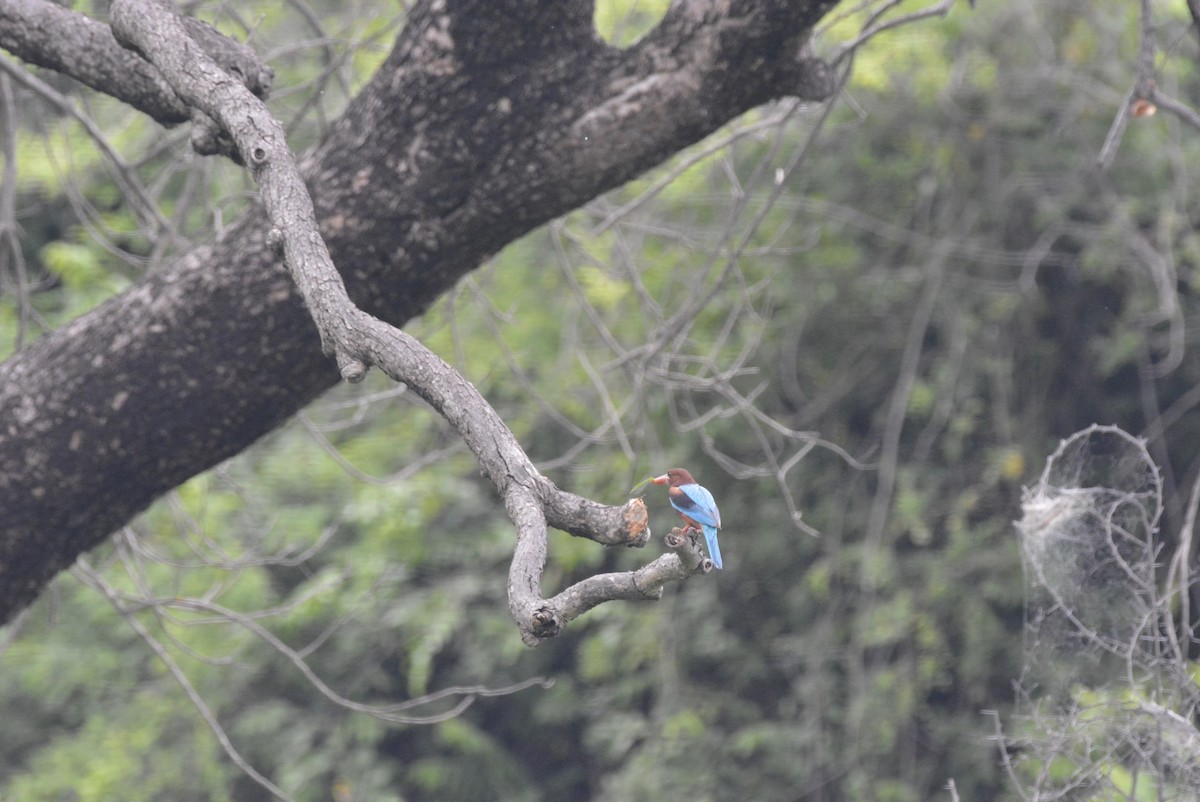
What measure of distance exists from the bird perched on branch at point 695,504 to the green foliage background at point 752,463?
8.25 ft

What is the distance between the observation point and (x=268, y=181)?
169cm

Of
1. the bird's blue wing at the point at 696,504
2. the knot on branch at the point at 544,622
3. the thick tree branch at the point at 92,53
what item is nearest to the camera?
the knot on branch at the point at 544,622

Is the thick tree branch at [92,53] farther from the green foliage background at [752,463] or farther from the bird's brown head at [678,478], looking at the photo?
the green foliage background at [752,463]

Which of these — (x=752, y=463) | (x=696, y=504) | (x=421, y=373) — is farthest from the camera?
(x=752, y=463)

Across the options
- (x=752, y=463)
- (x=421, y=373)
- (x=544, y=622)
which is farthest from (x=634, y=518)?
(x=752, y=463)

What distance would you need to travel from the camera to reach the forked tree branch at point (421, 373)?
119 cm

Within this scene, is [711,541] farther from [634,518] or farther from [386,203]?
[386,203]

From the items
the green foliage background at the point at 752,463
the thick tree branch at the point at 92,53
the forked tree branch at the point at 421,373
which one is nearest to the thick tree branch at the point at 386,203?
the thick tree branch at the point at 92,53

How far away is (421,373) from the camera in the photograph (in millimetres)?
1408

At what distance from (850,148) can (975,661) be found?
2045mm

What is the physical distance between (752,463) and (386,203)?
3.15m

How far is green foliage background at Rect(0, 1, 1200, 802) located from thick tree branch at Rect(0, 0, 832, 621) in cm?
198

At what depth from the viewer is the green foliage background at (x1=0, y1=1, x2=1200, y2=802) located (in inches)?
188

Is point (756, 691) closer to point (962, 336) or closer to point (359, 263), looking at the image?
point (962, 336)
